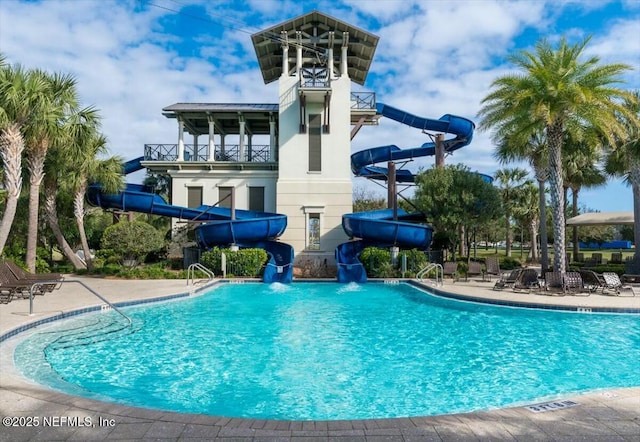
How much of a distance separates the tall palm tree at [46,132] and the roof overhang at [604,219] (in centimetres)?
2498

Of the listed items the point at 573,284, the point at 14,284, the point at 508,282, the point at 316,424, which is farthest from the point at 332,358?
the point at 573,284

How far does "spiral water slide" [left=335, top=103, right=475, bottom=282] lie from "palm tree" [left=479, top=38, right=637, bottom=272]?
20.2ft

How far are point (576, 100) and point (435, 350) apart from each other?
10.5 metres

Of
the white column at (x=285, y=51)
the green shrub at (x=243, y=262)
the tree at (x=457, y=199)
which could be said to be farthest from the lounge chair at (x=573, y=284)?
the white column at (x=285, y=51)

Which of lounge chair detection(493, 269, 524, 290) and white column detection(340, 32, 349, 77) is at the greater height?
white column detection(340, 32, 349, 77)

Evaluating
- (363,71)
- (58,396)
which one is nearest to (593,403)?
(58,396)

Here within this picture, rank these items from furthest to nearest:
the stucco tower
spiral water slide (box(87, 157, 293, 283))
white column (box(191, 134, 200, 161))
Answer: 1. white column (box(191, 134, 200, 161))
2. the stucco tower
3. spiral water slide (box(87, 157, 293, 283))

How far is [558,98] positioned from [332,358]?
40.1ft

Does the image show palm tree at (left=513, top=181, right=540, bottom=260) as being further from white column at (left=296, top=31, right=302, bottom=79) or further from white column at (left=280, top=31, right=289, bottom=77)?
→ white column at (left=280, top=31, right=289, bottom=77)

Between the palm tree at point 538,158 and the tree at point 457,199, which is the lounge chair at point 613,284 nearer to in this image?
Answer: the palm tree at point 538,158

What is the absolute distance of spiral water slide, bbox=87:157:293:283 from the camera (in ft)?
64.3

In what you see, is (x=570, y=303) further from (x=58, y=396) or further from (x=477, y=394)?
(x=58, y=396)

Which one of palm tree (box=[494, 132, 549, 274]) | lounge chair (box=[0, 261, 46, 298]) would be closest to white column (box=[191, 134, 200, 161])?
lounge chair (box=[0, 261, 46, 298])

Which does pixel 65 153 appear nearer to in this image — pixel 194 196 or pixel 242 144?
pixel 194 196
